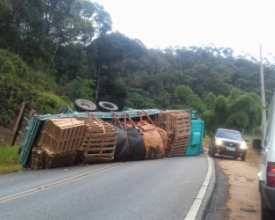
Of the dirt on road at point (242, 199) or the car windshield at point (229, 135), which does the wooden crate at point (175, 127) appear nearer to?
the car windshield at point (229, 135)

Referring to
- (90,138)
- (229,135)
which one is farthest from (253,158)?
(90,138)

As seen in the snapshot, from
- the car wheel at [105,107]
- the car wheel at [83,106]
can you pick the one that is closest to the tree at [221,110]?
the car wheel at [105,107]

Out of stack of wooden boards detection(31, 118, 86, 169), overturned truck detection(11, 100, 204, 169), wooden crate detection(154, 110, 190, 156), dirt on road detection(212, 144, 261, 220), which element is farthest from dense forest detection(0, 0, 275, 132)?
dirt on road detection(212, 144, 261, 220)

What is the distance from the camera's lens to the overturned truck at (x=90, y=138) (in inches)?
642

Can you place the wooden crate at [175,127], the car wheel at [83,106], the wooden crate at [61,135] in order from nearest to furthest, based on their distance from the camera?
the wooden crate at [61,135]
the car wheel at [83,106]
the wooden crate at [175,127]

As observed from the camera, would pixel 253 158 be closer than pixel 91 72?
Yes

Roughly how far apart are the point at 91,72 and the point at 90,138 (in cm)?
3355

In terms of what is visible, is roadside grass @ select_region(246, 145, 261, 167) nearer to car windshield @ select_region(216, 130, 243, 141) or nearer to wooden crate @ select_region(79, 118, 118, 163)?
car windshield @ select_region(216, 130, 243, 141)

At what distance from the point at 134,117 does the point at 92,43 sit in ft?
94.7

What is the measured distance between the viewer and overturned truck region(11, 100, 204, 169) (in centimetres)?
1631

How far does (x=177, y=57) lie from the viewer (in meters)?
76.1

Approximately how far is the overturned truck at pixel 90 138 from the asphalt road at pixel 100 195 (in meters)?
1.97

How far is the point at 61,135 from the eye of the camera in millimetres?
15930

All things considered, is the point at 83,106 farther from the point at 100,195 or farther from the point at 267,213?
the point at 267,213
